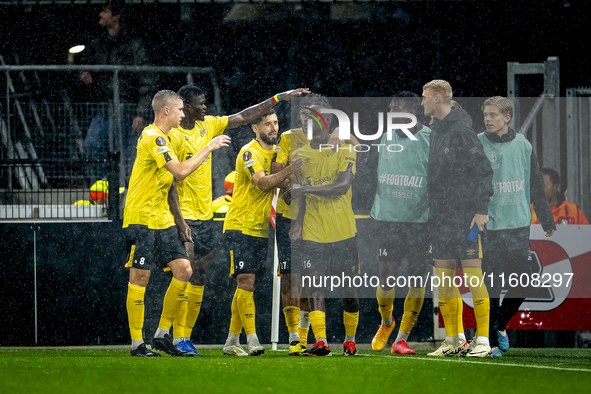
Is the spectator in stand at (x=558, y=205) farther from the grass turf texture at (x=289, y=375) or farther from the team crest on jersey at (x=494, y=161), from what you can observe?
the grass turf texture at (x=289, y=375)

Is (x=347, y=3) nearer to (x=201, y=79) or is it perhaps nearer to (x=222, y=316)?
(x=201, y=79)

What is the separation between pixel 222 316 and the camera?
7.95 meters

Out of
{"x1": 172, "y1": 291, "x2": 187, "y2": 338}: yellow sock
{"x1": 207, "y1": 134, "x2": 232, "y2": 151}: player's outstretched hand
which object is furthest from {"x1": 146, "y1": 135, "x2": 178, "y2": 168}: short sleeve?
{"x1": 172, "y1": 291, "x2": 187, "y2": 338}: yellow sock

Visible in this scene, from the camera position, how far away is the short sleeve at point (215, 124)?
6839mm

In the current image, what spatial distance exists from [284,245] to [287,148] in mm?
806

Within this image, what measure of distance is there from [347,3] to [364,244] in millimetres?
3848

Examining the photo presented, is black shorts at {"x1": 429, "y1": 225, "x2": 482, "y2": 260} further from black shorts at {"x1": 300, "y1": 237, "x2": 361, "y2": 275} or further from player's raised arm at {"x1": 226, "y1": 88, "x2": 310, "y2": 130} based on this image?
player's raised arm at {"x1": 226, "y1": 88, "x2": 310, "y2": 130}

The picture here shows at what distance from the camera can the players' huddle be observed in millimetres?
6020

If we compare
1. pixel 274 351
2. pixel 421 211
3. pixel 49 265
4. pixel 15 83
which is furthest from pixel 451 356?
pixel 15 83

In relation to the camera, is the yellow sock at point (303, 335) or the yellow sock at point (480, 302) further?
the yellow sock at point (303, 335)

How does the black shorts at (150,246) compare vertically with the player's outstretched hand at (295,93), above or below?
below

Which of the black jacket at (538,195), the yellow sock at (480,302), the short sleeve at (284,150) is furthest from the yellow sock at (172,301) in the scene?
the black jacket at (538,195)

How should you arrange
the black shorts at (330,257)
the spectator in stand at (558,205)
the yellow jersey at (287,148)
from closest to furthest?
the black shorts at (330,257)
the yellow jersey at (287,148)
the spectator in stand at (558,205)

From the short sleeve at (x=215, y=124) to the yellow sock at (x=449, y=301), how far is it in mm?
2270
